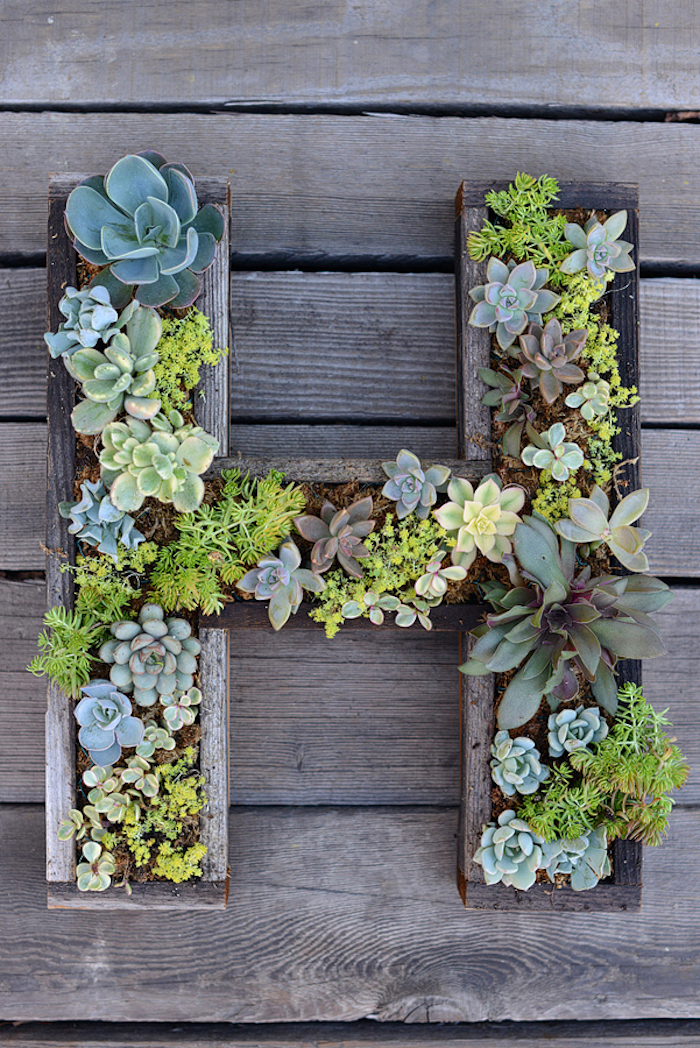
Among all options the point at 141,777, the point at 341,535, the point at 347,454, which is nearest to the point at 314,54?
the point at 347,454

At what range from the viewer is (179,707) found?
117cm

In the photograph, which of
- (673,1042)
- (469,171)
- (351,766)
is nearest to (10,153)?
(469,171)

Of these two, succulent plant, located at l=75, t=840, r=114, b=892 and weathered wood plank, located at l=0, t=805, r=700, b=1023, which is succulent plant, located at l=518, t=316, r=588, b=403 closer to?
weathered wood plank, located at l=0, t=805, r=700, b=1023

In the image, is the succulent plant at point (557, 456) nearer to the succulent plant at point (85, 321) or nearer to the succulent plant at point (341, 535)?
the succulent plant at point (341, 535)

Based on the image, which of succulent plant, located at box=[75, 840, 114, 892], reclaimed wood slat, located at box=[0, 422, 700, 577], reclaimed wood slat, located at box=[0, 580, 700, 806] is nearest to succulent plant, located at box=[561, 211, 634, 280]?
reclaimed wood slat, located at box=[0, 422, 700, 577]

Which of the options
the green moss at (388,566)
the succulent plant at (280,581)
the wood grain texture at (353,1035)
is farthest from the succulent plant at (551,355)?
the wood grain texture at (353,1035)

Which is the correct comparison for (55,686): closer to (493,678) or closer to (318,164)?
(493,678)

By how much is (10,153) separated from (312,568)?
45.9 inches

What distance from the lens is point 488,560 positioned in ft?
4.01

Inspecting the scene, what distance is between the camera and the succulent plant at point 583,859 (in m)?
1.18

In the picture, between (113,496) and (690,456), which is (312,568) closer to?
(113,496)

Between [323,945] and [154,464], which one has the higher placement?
[154,464]

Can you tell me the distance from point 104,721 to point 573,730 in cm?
84

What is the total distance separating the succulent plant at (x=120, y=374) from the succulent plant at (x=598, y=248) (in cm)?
76
